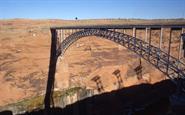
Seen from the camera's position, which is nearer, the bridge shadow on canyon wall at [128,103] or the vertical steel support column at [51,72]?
the vertical steel support column at [51,72]

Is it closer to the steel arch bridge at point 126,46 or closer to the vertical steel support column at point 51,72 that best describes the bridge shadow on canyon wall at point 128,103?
the vertical steel support column at point 51,72

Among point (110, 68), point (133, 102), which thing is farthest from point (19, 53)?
point (133, 102)

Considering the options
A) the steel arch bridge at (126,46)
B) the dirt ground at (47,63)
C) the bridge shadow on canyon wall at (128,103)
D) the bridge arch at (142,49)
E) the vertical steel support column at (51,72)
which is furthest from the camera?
the bridge shadow on canyon wall at (128,103)

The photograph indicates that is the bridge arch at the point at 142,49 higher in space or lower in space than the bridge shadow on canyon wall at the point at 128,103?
higher

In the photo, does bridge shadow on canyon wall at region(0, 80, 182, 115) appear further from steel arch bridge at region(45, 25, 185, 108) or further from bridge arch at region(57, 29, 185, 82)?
bridge arch at region(57, 29, 185, 82)

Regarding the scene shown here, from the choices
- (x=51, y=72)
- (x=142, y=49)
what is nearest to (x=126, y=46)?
(x=142, y=49)

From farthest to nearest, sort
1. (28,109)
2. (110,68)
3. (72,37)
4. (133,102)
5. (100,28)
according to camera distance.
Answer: (110,68)
(133,102)
(72,37)
(28,109)
(100,28)

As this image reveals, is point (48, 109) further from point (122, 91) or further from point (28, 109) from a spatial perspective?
point (122, 91)

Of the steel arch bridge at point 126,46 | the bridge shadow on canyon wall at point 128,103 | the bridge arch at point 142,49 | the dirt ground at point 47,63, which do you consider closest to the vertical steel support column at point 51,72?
the steel arch bridge at point 126,46
